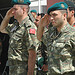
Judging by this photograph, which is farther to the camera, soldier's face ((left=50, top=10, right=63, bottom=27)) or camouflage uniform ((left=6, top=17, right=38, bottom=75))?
camouflage uniform ((left=6, top=17, right=38, bottom=75))

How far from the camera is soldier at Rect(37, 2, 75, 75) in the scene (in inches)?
96.2

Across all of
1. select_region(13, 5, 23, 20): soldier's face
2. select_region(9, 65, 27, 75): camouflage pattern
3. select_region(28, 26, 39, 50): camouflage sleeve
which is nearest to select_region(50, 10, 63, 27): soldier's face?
select_region(28, 26, 39, 50): camouflage sleeve

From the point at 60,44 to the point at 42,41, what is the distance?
0.68m

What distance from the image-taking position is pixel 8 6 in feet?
15.8

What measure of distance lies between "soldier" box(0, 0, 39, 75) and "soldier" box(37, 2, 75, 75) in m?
0.38

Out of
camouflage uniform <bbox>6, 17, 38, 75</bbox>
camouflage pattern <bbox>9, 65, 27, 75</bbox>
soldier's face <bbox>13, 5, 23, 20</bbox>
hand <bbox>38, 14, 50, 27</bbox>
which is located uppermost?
soldier's face <bbox>13, 5, 23, 20</bbox>

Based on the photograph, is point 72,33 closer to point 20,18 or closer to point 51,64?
point 51,64

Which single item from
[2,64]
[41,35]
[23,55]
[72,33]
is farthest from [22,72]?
[2,64]

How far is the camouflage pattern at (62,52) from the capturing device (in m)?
2.44

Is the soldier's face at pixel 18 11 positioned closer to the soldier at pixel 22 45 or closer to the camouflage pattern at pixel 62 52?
the soldier at pixel 22 45

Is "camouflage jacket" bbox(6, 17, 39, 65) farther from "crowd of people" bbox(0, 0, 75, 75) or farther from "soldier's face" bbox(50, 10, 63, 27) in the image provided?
"soldier's face" bbox(50, 10, 63, 27)

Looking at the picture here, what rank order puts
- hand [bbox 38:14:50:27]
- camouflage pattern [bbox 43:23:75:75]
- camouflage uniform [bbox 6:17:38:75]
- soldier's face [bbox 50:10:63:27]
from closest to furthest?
camouflage pattern [bbox 43:23:75:75] → soldier's face [bbox 50:10:63:27] → hand [bbox 38:14:50:27] → camouflage uniform [bbox 6:17:38:75]

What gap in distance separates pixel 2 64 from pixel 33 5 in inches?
172

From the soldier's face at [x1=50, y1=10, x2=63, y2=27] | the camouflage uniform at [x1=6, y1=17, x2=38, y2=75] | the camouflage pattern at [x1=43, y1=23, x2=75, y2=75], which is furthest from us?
the camouflage uniform at [x1=6, y1=17, x2=38, y2=75]
